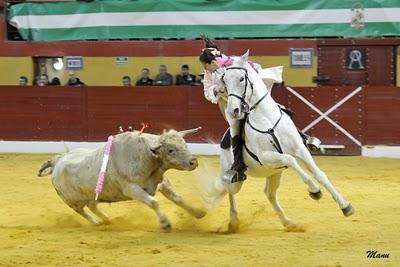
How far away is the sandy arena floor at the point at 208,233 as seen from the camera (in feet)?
18.9

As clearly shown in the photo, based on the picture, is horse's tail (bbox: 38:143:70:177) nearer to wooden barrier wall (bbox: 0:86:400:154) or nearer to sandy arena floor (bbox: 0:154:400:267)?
sandy arena floor (bbox: 0:154:400:267)

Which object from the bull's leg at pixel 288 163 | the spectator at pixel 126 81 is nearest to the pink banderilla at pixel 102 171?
the bull's leg at pixel 288 163

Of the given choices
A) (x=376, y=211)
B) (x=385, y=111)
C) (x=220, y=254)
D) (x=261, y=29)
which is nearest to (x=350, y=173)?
(x=385, y=111)

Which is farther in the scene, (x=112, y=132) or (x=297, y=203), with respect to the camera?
(x=112, y=132)

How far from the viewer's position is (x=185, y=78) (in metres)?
15.2

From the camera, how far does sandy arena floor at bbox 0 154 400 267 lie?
575 centimetres

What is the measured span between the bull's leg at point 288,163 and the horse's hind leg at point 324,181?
0.07m

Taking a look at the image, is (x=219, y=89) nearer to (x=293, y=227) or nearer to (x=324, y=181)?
(x=324, y=181)

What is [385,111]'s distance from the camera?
13.9m

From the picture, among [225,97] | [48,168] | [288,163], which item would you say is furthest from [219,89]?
[48,168]

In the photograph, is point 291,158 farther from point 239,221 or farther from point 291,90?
point 291,90

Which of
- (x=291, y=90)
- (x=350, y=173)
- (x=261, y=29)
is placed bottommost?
(x=350, y=173)

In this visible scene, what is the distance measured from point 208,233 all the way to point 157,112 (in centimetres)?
805

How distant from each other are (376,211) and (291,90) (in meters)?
6.44
